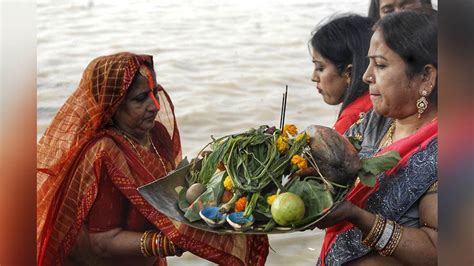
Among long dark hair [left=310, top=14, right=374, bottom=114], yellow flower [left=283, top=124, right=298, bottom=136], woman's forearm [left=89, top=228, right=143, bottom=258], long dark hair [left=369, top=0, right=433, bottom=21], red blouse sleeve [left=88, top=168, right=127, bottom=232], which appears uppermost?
long dark hair [left=369, top=0, right=433, bottom=21]

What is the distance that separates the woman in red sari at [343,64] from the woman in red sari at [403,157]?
4 centimetres

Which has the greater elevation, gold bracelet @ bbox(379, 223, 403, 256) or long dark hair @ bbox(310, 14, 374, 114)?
long dark hair @ bbox(310, 14, 374, 114)

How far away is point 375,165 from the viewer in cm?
251

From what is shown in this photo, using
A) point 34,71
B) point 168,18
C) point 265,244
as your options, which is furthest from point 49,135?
point 265,244

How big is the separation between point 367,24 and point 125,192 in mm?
843

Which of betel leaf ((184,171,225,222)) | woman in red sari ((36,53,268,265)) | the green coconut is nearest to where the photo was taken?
the green coconut

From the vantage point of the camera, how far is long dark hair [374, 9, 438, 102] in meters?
2.56

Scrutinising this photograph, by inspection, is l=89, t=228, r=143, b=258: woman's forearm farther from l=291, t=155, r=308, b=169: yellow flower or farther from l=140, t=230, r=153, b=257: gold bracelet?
l=291, t=155, r=308, b=169: yellow flower

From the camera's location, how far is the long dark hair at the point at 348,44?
265 centimetres

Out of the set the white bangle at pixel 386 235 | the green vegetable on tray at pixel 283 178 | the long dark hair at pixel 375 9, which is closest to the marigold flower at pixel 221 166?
the green vegetable on tray at pixel 283 178

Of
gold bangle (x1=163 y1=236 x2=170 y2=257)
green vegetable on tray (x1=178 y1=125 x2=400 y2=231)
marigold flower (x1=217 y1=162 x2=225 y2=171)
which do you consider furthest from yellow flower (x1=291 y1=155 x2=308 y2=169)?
gold bangle (x1=163 y1=236 x2=170 y2=257)

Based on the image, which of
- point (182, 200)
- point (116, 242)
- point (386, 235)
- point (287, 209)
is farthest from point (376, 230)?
point (116, 242)

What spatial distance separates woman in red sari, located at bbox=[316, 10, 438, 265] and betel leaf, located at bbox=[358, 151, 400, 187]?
52 mm

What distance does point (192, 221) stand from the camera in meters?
2.51
